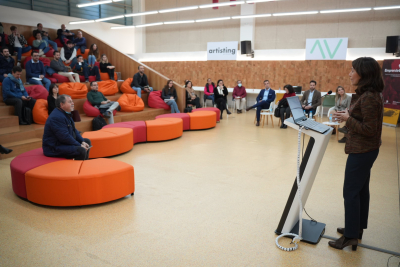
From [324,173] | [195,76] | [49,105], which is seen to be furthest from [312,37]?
[49,105]

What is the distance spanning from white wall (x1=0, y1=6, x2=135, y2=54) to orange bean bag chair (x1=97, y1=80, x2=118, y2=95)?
4.07 meters

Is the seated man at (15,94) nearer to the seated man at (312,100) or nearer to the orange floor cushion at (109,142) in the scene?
the orange floor cushion at (109,142)

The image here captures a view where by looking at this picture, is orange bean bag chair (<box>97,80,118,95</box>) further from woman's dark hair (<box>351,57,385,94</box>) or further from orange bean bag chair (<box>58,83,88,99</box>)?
woman's dark hair (<box>351,57,385,94</box>)

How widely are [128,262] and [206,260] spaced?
63 centimetres

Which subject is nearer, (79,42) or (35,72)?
(35,72)

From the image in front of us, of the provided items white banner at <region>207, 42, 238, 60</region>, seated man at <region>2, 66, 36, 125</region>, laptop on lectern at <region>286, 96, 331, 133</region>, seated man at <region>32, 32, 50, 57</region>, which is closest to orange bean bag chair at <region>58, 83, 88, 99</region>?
seated man at <region>2, 66, 36, 125</region>

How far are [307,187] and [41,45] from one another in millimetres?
10037

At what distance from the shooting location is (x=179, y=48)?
48.5ft

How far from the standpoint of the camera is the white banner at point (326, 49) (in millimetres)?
10797

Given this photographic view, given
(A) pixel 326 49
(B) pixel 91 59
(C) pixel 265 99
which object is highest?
(A) pixel 326 49

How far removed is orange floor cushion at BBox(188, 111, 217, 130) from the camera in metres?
8.08

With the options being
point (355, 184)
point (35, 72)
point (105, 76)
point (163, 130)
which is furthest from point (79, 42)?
point (355, 184)

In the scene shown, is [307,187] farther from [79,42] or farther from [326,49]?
[79,42]

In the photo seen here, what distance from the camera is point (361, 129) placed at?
2.37 meters
